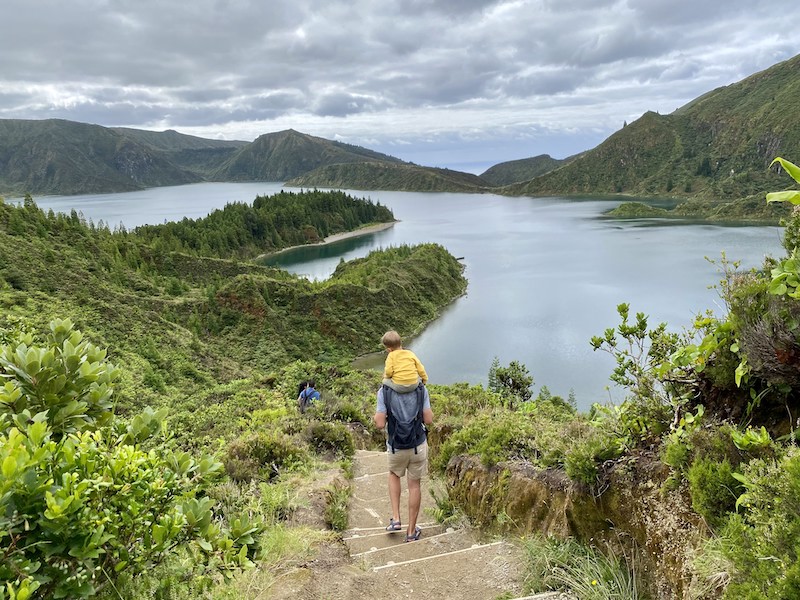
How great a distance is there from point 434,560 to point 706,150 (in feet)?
622

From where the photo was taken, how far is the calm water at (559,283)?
31.7m

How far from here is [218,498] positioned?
528cm

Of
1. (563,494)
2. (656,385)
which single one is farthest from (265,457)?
(656,385)

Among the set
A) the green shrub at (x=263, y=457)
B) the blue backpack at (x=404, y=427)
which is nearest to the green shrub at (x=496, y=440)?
the blue backpack at (x=404, y=427)

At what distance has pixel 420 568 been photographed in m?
4.58

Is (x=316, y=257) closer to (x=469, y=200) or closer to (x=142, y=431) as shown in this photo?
(x=142, y=431)

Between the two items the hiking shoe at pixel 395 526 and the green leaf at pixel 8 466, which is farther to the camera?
the hiking shoe at pixel 395 526

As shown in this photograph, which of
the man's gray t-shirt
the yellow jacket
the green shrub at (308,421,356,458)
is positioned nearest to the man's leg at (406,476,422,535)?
the man's gray t-shirt

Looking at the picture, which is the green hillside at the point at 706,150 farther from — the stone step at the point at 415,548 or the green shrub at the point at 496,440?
the stone step at the point at 415,548

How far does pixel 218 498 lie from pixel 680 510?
437 centimetres

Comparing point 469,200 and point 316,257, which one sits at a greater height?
point 469,200

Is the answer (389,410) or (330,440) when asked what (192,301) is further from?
(389,410)

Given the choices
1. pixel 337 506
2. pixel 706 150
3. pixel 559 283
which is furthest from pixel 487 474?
pixel 706 150

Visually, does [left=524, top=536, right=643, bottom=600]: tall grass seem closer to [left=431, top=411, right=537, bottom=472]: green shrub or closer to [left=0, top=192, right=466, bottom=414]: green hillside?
[left=431, top=411, right=537, bottom=472]: green shrub
